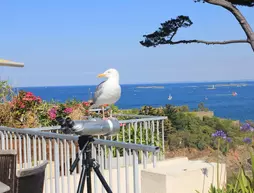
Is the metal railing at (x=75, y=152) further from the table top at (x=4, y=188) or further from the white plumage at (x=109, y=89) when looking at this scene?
the table top at (x=4, y=188)

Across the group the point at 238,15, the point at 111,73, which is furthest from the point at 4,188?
the point at 238,15

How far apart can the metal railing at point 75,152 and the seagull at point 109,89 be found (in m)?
0.38

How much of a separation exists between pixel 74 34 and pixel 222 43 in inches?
876

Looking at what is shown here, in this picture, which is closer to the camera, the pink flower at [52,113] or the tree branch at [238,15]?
the pink flower at [52,113]

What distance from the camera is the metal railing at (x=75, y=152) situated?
3584 mm

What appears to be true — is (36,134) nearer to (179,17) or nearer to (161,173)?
(161,173)

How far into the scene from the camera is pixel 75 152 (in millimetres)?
5266

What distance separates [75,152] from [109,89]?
1.56 meters

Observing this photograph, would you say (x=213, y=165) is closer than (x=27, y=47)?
Yes

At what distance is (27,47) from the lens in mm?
34281

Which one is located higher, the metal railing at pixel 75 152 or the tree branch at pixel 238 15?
the tree branch at pixel 238 15

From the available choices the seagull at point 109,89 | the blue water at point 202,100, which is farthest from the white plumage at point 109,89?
the blue water at point 202,100

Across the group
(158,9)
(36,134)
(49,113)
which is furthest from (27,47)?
(36,134)

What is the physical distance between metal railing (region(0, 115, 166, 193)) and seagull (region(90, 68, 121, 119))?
38 centimetres
